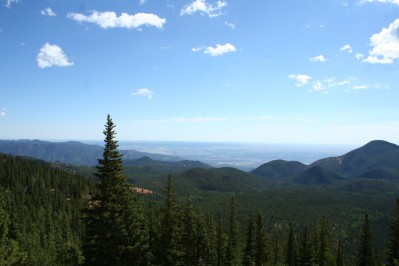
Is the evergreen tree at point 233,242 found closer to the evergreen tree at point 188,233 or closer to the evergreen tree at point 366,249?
the evergreen tree at point 188,233

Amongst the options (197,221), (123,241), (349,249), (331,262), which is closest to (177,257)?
(123,241)

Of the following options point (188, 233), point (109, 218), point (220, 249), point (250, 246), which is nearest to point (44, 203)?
point (220, 249)

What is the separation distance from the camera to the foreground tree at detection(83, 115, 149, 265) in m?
24.7

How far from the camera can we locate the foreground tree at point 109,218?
24703 millimetres

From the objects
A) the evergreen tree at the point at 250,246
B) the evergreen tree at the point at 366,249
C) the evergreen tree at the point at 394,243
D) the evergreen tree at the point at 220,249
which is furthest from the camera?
the evergreen tree at the point at 220,249

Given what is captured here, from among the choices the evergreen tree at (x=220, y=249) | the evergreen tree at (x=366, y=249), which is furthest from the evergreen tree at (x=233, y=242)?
the evergreen tree at (x=366, y=249)

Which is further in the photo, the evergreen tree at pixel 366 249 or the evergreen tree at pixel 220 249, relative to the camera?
the evergreen tree at pixel 220 249

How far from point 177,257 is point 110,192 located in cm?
1931

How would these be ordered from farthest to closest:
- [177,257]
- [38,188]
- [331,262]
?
[38,188], [331,262], [177,257]

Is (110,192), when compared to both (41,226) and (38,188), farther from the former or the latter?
(38,188)

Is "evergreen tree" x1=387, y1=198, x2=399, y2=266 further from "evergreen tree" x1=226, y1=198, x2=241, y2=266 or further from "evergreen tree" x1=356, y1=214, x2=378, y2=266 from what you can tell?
"evergreen tree" x1=226, y1=198, x2=241, y2=266

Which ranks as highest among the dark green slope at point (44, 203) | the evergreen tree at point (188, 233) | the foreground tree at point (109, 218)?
the foreground tree at point (109, 218)

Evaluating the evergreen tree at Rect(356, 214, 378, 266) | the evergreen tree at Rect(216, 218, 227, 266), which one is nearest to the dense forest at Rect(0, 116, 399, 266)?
the evergreen tree at Rect(356, 214, 378, 266)

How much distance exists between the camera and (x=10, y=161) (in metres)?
186
